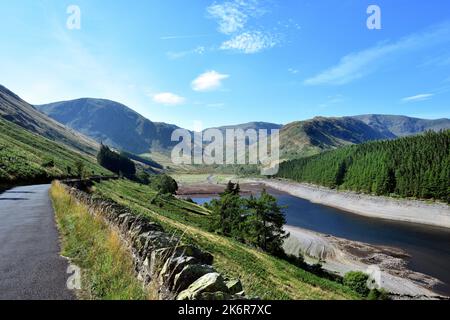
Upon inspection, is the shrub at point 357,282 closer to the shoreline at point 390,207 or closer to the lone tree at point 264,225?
the lone tree at point 264,225

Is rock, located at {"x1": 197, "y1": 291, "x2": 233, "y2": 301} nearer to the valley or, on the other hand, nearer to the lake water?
the valley

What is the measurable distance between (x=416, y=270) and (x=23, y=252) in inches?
2650

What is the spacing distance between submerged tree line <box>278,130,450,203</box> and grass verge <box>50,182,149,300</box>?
130444 millimetres

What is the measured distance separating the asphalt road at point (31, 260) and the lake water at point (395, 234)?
56.6 m

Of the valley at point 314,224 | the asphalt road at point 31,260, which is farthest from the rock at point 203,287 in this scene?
the asphalt road at point 31,260

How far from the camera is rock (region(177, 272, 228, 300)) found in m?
7.12

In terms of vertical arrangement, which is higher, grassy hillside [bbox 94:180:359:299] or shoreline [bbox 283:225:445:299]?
grassy hillside [bbox 94:180:359:299]

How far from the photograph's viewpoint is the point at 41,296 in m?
8.73

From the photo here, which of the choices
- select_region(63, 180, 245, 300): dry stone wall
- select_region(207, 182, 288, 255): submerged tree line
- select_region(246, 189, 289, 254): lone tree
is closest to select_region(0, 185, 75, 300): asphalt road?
select_region(63, 180, 245, 300): dry stone wall

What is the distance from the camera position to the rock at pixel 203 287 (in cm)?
712

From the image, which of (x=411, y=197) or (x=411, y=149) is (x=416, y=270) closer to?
(x=411, y=197)

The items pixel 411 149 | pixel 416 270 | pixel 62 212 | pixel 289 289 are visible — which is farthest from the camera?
pixel 411 149
